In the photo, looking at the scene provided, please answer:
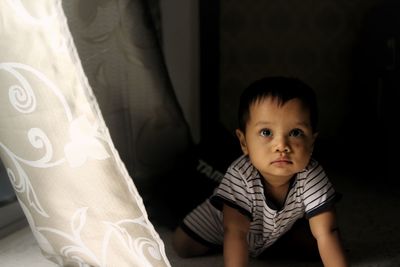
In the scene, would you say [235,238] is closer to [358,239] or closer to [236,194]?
[236,194]

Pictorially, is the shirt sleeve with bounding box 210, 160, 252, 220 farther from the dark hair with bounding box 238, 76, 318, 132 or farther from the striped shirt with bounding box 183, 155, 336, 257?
the dark hair with bounding box 238, 76, 318, 132

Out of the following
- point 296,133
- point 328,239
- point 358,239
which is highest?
point 296,133

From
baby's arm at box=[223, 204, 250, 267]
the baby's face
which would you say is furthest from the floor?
the baby's face

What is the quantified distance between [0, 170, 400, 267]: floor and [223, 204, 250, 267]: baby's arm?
0.13m

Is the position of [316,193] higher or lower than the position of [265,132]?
lower

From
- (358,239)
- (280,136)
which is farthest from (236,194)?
(358,239)

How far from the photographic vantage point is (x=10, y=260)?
3.41ft

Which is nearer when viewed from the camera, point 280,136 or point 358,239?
point 280,136

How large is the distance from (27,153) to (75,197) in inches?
4.1

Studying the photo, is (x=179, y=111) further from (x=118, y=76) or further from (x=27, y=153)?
(x=27, y=153)

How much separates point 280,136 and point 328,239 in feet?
0.75

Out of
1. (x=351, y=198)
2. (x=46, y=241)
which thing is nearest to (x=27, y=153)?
(x=46, y=241)

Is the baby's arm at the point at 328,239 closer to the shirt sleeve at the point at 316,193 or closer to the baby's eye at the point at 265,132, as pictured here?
the shirt sleeve at the point at 316,193

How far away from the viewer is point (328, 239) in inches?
35.4
